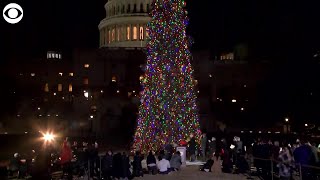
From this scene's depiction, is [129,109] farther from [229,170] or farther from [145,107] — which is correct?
[229,170]

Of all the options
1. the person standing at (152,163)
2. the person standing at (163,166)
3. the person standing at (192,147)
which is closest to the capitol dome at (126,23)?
the person standing at (192,147)

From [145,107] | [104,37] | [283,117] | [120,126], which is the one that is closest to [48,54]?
[104,37]

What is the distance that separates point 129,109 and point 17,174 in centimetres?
5500

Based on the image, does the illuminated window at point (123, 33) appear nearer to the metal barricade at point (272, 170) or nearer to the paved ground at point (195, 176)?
the paved ground at point (195, 176)

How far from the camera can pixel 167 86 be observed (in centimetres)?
3356

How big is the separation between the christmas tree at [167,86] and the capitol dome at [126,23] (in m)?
75.0

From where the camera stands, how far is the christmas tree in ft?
108

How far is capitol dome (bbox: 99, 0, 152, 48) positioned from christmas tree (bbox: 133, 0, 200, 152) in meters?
75.0

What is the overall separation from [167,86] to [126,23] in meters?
81.8

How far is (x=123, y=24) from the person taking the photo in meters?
114

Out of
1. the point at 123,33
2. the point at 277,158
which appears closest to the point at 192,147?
the point at 277,158

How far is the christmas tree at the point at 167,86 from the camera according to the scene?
3297 cm

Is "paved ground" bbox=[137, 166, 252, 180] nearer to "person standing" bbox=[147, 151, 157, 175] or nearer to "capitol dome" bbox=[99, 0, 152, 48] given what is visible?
"person standing" bbox=[147, 151, 157, 175]

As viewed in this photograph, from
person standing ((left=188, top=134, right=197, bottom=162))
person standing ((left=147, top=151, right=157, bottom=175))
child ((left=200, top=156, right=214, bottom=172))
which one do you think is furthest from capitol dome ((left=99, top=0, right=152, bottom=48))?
person standing ((left=147, top=151, right=157, bottom=175))
